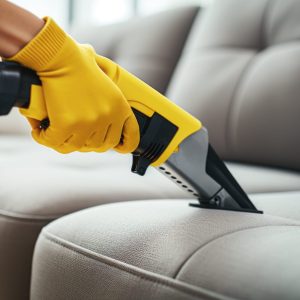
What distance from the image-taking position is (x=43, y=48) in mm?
551

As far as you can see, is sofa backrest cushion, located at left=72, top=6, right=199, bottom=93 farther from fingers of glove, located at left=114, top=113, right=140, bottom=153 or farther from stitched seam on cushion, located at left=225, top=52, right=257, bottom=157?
fingers of glove, located at left=114, top=113, right=140, bottom=153

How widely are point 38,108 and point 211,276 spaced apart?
242mm

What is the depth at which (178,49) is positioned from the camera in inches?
66.0

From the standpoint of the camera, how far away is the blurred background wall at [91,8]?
2826 mm

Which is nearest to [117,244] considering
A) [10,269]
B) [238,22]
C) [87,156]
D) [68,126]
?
[68,126]

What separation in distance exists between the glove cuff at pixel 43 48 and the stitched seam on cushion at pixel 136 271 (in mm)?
222

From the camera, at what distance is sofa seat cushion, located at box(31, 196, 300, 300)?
49cm

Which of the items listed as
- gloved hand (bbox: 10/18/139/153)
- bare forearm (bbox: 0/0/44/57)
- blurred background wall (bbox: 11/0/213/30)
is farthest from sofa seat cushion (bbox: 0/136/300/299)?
blurred background wall (bbox: 11/0/213/30)

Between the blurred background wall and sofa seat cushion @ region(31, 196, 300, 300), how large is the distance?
6.62ft

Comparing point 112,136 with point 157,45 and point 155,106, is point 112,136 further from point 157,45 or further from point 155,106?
point 157,45

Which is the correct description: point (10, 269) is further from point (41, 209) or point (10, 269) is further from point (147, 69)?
point (147, 69)

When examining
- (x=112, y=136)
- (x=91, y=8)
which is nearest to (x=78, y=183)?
(x=112, y=136)

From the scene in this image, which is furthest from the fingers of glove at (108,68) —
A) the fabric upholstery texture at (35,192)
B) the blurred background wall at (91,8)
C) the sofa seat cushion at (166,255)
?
the blurred background wall at (91,8)

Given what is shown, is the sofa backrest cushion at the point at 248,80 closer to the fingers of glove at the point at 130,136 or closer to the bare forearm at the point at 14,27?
the fingers of glove at the point at 130,136
